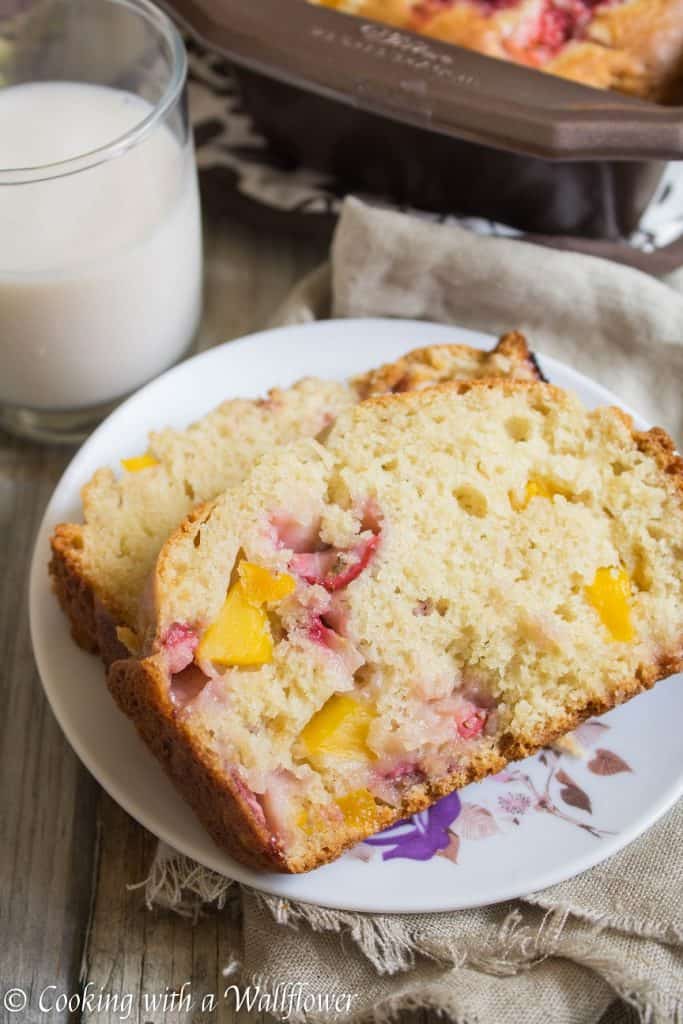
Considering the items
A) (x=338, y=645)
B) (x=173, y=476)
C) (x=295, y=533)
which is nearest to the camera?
(x=338, y=645)

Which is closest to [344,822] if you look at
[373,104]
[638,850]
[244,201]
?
[638,850]

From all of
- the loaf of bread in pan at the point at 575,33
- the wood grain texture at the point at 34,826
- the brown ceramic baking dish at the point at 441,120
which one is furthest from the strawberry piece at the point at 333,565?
the loaf of bread in pan at the point at 575,33

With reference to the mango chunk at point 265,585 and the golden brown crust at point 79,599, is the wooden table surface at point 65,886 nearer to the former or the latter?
the golden brown crust at point 79,599

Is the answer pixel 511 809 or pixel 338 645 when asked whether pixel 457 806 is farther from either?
pixel 338 645

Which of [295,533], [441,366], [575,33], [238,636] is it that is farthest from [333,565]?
[575,33]

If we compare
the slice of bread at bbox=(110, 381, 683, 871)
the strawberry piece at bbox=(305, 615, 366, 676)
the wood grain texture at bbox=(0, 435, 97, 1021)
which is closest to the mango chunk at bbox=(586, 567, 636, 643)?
the slice of bread at bbox=(110, 381, 683, 871)

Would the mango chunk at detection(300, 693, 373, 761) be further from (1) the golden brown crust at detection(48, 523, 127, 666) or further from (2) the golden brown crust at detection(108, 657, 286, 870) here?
(1) the golden brown crust at detection(48, 523, 127, 666)
